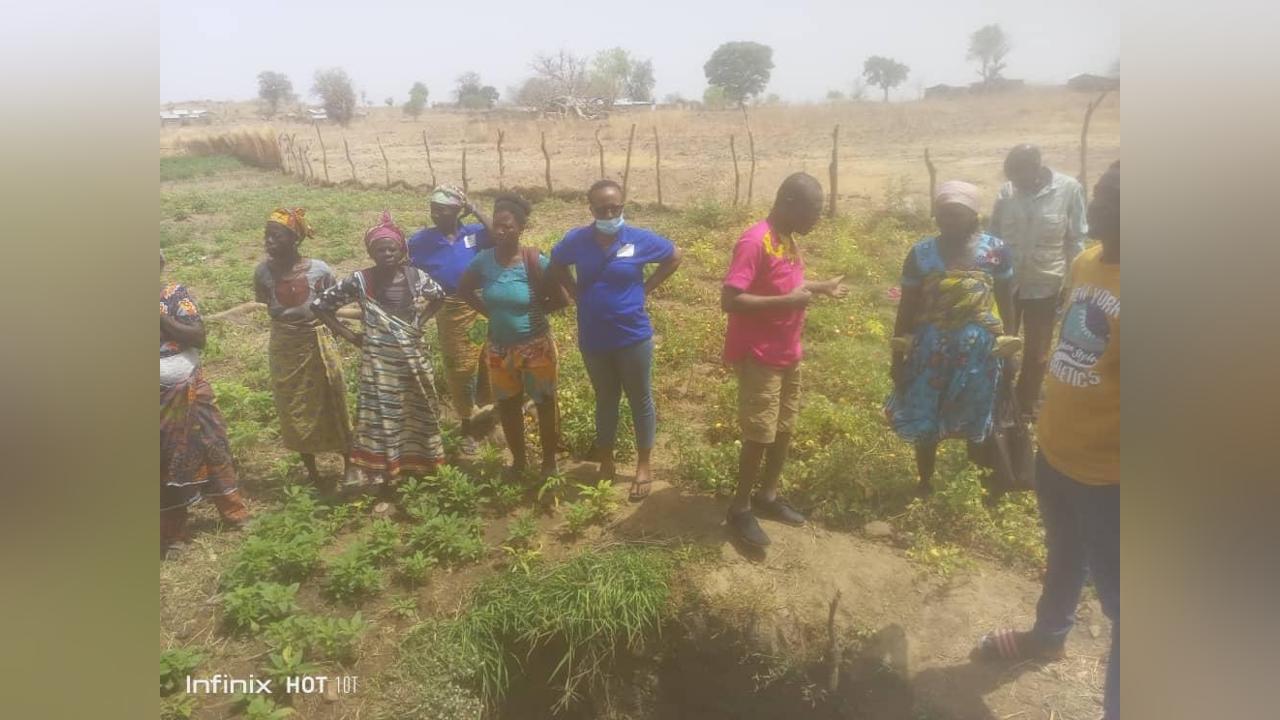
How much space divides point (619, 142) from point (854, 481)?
734 centimetres

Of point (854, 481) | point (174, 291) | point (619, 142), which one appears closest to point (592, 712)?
point (854, 481)

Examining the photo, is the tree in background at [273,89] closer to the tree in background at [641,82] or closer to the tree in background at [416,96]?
the tree in background at [416,96]

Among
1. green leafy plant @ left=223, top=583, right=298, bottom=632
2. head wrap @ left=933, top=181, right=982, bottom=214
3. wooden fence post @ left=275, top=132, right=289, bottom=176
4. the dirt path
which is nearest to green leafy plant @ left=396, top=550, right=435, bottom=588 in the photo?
green leafy plant @ left=223, top=583, right=298, bottom=632

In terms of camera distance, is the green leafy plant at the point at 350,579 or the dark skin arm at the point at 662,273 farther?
the dark skin arm at the point at 662,273

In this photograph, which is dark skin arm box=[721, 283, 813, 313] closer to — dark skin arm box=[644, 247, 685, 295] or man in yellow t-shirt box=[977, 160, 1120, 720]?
dark skin arm box=[644, 247, 685, 295]

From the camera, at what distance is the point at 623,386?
10.6 feet

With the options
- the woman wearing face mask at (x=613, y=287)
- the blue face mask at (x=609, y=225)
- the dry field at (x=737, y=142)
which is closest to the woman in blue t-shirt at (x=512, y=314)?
the woman wearing face mask at (x=613, y=287)

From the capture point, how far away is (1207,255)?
2242 mm

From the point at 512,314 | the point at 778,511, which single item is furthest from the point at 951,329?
the point at 512,314

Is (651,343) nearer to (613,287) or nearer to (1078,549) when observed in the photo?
(613,287)

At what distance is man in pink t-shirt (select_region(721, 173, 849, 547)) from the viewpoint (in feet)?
8.39

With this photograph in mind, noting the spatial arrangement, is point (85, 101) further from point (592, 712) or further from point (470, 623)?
point (592, 712)

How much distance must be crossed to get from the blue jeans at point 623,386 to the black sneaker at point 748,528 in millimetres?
560

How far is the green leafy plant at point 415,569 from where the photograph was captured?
294 centimetres
